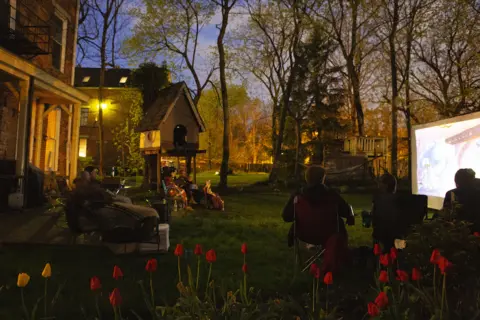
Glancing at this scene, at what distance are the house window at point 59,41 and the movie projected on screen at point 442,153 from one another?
1149 centimetres

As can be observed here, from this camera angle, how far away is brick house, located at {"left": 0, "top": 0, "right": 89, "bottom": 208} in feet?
33.2

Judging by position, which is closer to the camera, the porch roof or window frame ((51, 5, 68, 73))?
the porch roof

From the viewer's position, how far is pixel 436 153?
9.38m

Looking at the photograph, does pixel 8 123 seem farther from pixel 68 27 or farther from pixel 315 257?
pixel 315 257

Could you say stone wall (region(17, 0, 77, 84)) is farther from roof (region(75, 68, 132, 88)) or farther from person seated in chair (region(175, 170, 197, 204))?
roof (region(75, 68, 132, 88))

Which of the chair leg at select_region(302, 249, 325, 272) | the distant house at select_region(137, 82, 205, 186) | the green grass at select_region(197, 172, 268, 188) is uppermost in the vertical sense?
the distant house at select_region(137, 82, 205, 186)

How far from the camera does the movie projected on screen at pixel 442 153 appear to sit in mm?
8172

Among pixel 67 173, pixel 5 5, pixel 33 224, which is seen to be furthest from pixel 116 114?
pixel 33 224

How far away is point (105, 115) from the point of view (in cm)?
4381

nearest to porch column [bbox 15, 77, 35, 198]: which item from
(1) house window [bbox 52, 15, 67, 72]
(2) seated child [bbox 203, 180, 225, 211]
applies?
(1) house window [bbox 52, 15, 67, 72]

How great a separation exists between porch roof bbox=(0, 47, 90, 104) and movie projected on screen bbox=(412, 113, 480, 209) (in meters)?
8.94

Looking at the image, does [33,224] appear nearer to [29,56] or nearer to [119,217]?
[119,217]

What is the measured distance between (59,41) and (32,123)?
3.35 m

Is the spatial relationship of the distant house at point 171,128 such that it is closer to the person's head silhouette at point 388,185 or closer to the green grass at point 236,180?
the green grass at point 236,180
